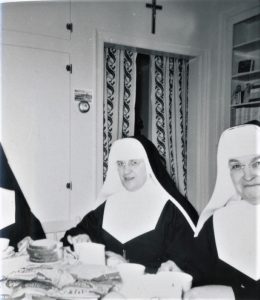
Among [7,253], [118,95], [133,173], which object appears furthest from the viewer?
[118,95]

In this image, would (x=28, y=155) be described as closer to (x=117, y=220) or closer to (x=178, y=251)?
(x=117, y=220)

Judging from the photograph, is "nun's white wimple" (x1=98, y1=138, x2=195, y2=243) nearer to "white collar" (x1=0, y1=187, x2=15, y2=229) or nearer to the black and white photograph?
the black and white photograph

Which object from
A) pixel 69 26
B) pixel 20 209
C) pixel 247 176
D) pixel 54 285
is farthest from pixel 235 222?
pixel 69 26

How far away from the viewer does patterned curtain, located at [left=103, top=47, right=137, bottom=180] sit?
Result: 1.82m

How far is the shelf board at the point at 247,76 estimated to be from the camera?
1551 mm

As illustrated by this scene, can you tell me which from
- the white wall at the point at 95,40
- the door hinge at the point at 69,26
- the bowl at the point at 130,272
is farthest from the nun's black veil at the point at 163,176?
the door hinge at the point at 69,26

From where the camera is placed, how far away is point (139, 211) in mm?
1578

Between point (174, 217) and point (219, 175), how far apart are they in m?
0.32

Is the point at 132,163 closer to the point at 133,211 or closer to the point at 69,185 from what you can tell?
the point at 133,211

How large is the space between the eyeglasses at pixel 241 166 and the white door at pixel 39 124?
3.01 ft

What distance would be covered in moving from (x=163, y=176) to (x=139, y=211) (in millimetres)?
189

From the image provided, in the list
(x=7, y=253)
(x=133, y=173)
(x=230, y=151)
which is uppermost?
(x=230, y=151)

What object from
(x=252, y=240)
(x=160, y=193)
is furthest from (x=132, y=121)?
(x=252, y=240)

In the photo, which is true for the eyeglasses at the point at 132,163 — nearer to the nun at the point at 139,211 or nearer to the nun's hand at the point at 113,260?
the nun at the point at 139,211
